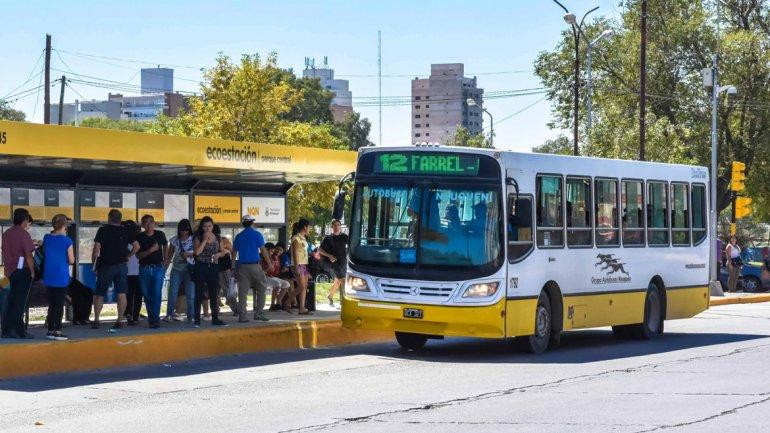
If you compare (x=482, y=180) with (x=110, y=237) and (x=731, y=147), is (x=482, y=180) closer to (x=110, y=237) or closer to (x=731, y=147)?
(x=110, y=237)

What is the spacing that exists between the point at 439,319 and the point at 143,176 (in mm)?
7679

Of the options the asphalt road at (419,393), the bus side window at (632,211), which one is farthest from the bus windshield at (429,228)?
the bus side window at (632,211)

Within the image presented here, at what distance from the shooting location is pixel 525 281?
1755 centimetres

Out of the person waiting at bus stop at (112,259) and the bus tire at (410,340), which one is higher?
the person waiting at bus stop at (112,259)

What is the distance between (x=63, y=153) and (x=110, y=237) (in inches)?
53.4

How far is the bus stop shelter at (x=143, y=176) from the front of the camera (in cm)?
1814

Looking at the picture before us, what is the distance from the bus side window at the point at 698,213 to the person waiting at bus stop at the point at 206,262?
27.4 feet

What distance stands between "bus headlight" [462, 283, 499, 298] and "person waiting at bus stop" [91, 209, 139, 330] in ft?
15.9

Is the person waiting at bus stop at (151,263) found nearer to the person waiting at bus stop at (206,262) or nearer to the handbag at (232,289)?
the person waiting at bus stop at (206,262)

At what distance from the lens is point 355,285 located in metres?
17.7

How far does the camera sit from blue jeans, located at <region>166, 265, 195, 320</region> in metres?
19.7

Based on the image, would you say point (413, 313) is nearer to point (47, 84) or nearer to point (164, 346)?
point (164, 346)

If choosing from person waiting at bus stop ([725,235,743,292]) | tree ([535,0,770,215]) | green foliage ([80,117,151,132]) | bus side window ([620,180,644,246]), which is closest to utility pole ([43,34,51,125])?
tree ([535,0,770,215])

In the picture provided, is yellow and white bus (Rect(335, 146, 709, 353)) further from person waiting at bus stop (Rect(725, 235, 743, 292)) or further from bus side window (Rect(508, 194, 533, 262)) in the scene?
person waiting at bus stop (Rect(725, 235, 743, 292))
